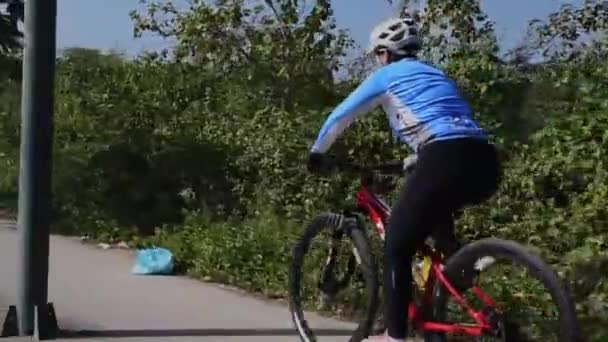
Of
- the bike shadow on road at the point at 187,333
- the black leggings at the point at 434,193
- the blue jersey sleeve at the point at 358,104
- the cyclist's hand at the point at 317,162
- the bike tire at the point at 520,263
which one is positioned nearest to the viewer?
the bike tire at the point at 520,263

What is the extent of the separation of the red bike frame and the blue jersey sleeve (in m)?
0.45

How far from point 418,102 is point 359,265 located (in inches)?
42.8

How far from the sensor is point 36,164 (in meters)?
6.25

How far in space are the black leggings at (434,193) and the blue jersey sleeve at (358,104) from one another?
0.36 meters

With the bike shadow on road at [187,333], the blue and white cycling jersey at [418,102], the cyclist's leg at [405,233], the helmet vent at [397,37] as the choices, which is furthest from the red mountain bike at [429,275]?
the helmet vent at [397,37]

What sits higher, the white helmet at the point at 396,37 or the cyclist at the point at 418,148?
the white helmet at the point at 396,37

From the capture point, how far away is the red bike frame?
482 cm

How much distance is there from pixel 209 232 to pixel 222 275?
104 centimetres

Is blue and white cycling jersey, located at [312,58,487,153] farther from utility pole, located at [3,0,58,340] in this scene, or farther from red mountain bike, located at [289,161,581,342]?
utility pole, located at [3,0,58,340]

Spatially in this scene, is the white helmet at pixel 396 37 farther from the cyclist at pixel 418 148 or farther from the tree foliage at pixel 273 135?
the tree foliage at pixel 273 135

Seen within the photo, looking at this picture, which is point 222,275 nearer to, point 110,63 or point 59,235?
point 59,235

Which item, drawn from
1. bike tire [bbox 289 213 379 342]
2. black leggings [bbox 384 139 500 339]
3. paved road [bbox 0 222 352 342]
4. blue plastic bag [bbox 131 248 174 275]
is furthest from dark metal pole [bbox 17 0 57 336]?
blue plastic bag [bbox 131 248 174 275]

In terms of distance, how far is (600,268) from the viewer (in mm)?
6508

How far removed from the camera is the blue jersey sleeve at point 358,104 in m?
5.03
